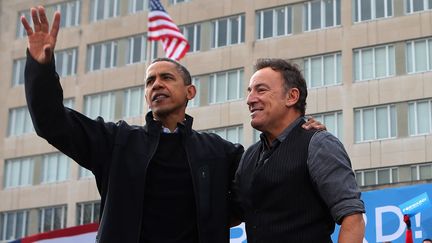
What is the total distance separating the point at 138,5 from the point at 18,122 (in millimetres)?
9533

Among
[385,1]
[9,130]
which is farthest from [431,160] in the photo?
[9,130]

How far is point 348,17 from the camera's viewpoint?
40.8 meters

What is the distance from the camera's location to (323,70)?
41.0 m

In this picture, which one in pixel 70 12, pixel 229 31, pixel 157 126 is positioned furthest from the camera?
pixel 70 12

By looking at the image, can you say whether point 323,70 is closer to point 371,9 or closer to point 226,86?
point 371,9

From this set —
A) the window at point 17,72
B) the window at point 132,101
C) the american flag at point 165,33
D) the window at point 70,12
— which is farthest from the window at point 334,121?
the window at point 17,72

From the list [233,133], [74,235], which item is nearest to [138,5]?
[233,133]

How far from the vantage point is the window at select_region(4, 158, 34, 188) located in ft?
161

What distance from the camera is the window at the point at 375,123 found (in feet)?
128

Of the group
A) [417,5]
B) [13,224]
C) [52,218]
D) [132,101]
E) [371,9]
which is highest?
[371,9]

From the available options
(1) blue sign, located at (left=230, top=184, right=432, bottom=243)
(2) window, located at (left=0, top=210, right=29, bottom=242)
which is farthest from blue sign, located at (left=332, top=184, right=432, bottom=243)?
(2) window, located at (left=0, top=210, right=29, bottom=242)

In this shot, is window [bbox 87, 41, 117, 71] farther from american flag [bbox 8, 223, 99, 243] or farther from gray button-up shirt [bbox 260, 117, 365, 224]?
gray button-up shirt [bbox 260, 117, 365, 224]

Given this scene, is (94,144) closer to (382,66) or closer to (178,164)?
(178,164)

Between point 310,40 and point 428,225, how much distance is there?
1133 inches
